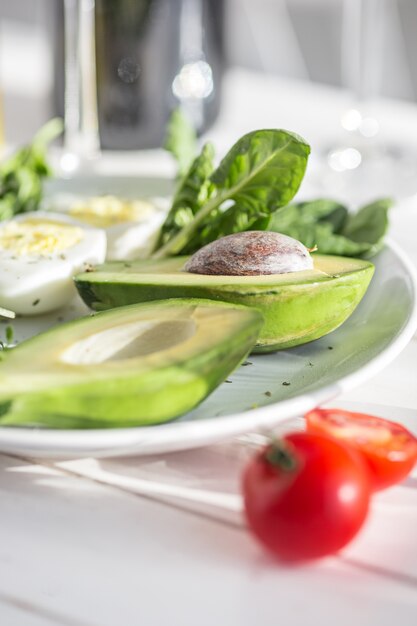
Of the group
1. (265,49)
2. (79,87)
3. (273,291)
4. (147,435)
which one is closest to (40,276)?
(273,291)

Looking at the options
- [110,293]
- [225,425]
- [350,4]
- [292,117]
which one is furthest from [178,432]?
[350,4]

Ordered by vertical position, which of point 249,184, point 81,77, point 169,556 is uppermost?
point 81,77

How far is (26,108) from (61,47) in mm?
431

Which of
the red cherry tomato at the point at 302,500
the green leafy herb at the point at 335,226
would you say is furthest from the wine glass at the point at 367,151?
the red cherry tomato at the point at 302,500

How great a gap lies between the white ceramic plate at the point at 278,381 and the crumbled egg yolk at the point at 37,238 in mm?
76

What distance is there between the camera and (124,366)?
0.68 m

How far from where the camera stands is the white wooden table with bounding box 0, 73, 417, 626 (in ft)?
1.92

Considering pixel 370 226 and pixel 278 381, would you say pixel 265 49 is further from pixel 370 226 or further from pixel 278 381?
pixel 278 381

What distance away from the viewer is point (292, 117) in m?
2.16

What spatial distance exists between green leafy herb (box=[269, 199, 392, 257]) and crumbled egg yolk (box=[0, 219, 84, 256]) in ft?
0.81

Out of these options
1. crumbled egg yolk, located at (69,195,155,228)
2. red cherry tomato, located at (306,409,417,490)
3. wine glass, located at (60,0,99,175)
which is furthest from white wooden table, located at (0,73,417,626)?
wine glass, located at (60,0,99,175)

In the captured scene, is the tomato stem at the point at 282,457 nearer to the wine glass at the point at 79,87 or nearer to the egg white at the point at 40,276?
the egg white at the point at 40,276

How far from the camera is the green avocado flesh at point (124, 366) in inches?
25.6

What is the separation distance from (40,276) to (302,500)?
1.71 feet
